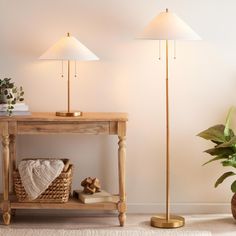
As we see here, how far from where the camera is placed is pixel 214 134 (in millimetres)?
4559

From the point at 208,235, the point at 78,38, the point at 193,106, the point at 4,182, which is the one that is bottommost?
the point at 208,235

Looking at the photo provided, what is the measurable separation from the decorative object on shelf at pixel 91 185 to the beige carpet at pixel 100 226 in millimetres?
229

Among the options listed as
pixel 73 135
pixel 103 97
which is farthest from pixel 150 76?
pixel 73 135

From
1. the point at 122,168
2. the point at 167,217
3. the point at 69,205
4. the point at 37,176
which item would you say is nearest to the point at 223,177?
the point at 167,217

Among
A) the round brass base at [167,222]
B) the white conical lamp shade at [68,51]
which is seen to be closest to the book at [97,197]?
the round brass base at [167,222]

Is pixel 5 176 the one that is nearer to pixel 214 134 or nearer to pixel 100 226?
pixel 100 226

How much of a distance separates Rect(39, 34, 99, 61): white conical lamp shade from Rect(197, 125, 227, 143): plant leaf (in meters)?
0.91

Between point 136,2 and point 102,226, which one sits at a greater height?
point 136,2

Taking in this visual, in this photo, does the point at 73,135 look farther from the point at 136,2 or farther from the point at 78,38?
the point at 136,2

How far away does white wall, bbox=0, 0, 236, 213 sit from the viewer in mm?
4734

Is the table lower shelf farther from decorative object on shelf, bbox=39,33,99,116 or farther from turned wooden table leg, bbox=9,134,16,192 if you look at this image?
A: decorative object on shelf, bbox=39,33,99,116

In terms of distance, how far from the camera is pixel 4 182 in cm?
444

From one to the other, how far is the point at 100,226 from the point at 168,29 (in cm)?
139

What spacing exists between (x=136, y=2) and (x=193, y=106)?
842 millimetres
